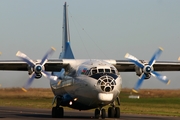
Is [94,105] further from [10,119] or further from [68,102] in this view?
[10,119]

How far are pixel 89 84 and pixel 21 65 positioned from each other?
6.80 meters

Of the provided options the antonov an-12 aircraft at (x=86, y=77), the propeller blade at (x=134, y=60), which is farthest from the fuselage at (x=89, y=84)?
the propeller blade at (x=134, y=60)

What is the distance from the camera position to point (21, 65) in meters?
34.4

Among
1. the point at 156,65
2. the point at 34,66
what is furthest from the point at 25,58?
the point at 156,65

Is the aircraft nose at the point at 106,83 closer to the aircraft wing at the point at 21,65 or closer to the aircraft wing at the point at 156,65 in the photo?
the aircraft wing at the point at 21,65

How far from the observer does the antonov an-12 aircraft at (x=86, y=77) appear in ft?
95.8

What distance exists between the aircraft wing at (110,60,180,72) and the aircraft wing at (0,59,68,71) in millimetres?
4186

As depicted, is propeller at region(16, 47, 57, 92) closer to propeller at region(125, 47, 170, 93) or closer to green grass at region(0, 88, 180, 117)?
propeller at region(125, 47, 170, 93)

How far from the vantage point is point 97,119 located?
30.0m

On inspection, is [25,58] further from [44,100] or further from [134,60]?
[44,100]

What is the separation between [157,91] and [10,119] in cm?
6090

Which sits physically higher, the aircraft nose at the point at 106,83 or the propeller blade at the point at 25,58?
the propeller blade at the point at 25,58

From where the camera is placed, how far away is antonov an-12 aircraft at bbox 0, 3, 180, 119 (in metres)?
29.2

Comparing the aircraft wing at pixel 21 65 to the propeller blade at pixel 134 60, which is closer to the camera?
the aircraft wing at pixel 21 65
